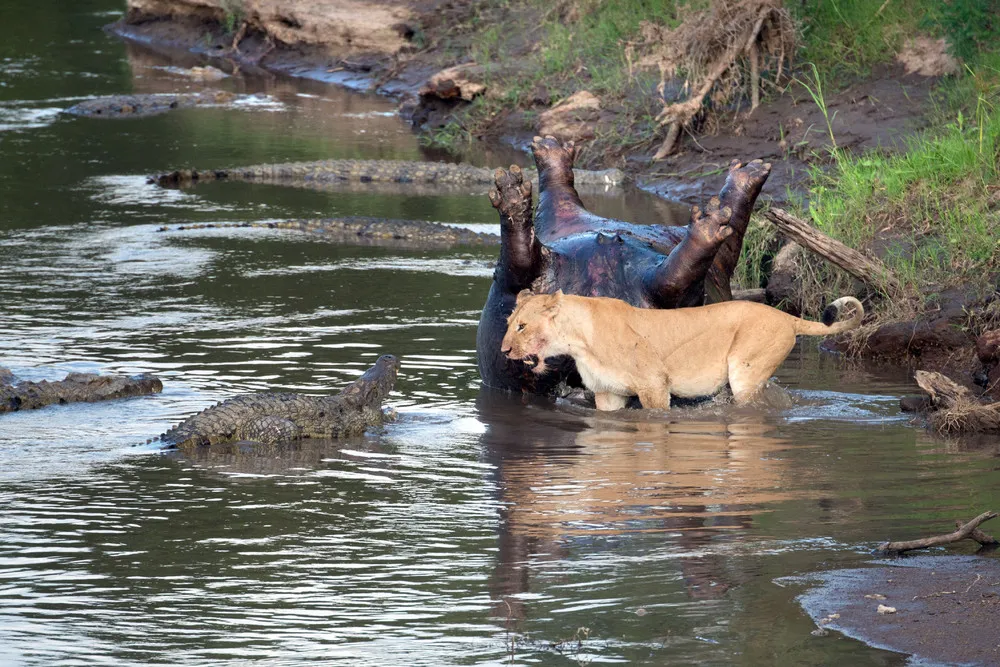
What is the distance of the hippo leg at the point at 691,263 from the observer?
23.4 feet

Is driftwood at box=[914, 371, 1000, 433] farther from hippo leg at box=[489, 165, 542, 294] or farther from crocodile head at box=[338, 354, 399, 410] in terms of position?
crocodile head at box=[338, 354, 399, 410]

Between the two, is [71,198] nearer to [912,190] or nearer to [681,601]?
[912,190]

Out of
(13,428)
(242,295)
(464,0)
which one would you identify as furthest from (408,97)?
(13,428)

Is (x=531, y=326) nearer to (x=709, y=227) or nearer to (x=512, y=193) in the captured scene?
(x=512, y=193)

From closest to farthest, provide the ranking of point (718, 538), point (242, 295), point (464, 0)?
point (718, 538), point (242, 295), point (464, 0)

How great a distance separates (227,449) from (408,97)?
16389mm

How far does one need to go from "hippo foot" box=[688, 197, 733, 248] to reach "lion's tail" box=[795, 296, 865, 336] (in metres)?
0.61

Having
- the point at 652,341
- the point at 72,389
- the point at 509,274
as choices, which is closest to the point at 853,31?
the point at 509,274

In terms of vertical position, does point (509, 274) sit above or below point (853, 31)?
below

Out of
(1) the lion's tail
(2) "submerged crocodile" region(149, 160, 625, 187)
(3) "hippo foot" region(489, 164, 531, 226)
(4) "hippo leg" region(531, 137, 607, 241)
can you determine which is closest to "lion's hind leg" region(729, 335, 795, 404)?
(1) the lion's tail

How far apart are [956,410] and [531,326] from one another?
2.11 metres

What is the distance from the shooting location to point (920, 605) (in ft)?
14.1

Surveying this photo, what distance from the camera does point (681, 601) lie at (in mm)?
4543

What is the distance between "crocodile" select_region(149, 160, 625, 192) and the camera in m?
16.8
